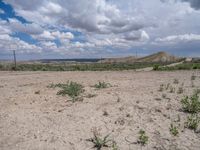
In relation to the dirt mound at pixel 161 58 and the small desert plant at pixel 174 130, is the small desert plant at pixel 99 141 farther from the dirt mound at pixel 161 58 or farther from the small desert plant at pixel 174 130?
the dirt mound at pixel 161 58

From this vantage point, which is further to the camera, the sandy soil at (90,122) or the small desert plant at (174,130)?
the small desert plant at (174,130)

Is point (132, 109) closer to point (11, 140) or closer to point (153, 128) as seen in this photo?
point (153, 128)

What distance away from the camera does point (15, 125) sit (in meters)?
6.16

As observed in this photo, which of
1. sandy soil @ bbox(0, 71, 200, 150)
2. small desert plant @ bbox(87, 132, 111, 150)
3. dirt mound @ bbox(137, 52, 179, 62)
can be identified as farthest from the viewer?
dirt mound @ bbox(137, 52, 179, 62)

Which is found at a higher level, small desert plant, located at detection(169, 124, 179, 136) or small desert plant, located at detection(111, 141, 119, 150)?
small desert plant, located at detection(169, 124, 179, 136)

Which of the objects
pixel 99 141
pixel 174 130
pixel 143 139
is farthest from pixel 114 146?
pixel 174 130

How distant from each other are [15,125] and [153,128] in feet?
11.4

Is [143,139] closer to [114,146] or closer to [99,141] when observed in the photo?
[114,146]

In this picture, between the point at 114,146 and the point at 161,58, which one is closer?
the point at 114,146

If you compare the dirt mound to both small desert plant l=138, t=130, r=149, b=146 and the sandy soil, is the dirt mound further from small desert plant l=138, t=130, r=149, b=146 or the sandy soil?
small desert plant l=138, t=130, r=149, b=146

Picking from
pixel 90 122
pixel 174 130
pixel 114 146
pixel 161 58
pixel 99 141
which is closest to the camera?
pixel 114 146

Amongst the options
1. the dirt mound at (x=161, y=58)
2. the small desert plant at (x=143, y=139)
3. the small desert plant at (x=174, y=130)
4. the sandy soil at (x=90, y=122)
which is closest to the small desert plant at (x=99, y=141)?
the sandy soil at (x=90, y=122)

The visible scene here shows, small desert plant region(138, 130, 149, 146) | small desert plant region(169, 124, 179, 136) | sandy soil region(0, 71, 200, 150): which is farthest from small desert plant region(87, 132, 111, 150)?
small desert plant region(169, 124, 179, 136)

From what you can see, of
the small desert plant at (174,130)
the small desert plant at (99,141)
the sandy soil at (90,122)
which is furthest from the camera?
the small desert plant at (174,130)
